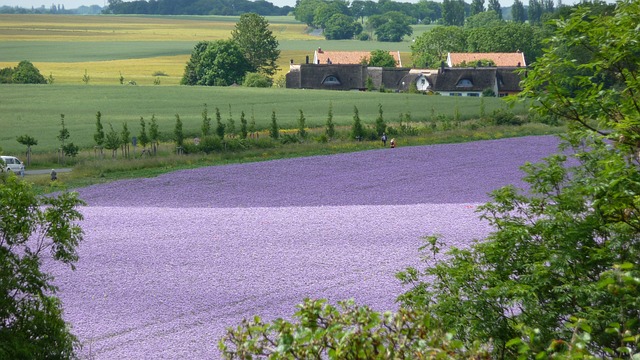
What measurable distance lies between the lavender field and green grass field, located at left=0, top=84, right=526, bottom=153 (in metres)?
23.7

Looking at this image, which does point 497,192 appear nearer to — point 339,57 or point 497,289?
point 497,289

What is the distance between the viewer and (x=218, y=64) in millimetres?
120625

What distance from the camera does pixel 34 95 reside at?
93438 millimetres

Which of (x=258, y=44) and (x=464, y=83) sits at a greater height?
(x=258, y=44)

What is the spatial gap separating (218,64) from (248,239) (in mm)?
97875

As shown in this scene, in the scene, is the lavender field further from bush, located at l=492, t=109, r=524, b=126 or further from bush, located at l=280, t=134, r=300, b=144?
bush, located at l=492, t=109, r=524, b=126

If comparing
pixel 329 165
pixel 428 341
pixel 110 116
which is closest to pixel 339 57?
pixel 110 116

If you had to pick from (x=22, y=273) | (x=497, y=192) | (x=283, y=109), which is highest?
(x=497, y=192)

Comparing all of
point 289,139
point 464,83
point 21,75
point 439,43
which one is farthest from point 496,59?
point 289,139

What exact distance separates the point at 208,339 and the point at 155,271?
5.64 metres

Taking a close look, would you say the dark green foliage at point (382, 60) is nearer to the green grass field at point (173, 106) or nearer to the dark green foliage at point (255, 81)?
the dark green foliage at point (255, 81)

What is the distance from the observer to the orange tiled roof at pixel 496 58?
134250mm

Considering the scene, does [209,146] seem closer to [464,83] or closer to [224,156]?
[224,156]

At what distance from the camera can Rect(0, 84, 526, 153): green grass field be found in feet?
226
